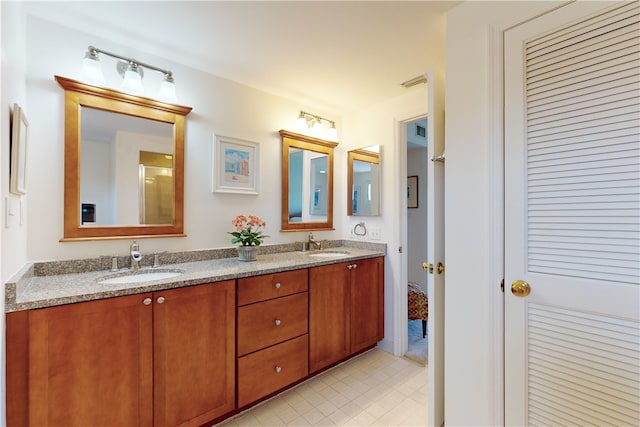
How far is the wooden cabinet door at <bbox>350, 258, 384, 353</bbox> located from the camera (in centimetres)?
241

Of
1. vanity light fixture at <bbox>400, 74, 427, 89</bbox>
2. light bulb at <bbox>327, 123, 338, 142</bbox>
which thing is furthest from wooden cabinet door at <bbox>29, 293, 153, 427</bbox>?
vanity light fixture at <bbox>400, 74, 427, 89</bbox>

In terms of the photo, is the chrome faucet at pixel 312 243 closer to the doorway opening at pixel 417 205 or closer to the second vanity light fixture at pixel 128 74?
the doorway opening at pixel 417 205

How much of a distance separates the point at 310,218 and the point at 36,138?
6.52 feet

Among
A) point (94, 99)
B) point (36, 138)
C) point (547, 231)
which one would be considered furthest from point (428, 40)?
point (36, 138)

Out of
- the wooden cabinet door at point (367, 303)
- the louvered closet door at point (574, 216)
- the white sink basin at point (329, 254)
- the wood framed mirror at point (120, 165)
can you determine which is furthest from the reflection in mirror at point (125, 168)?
the louvered closet door at point (574, 216)

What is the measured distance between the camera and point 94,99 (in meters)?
1.69

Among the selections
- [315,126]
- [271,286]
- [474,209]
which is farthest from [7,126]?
[315,126]

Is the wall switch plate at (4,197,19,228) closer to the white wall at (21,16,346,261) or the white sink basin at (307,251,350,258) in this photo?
the white wall at (21,16,346,261)

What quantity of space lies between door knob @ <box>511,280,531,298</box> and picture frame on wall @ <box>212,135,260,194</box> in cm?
189

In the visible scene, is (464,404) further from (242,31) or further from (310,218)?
(242,31)

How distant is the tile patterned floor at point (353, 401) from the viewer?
5.65 ft

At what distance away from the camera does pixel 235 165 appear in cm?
228

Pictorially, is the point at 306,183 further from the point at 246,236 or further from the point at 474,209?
the point at 474,209

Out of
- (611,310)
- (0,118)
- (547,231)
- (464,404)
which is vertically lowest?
(464,404)
